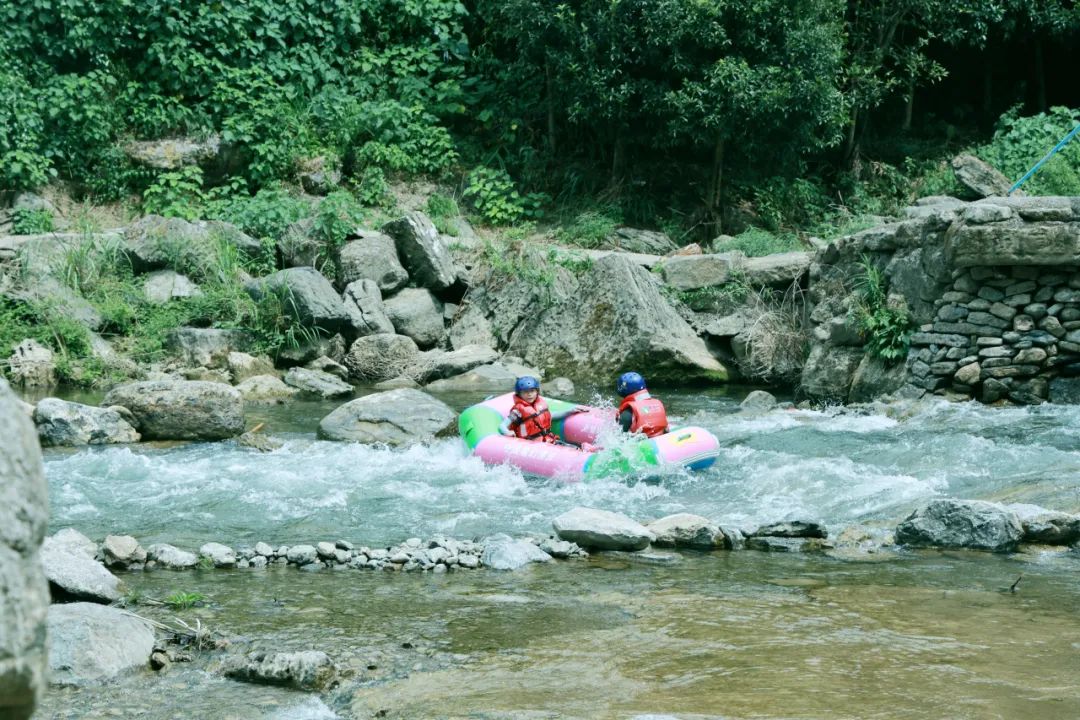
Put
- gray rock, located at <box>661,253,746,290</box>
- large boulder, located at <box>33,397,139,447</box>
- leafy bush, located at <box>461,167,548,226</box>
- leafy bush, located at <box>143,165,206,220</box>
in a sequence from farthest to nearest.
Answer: leafy bush, located at <box>461,167,548,226</box>, leafy bush, located at <box>143,165,206,220</box>, gray rock, located at <box>661,253,746,290</box>, large boulder, located at <box>33,397,139,447</box>

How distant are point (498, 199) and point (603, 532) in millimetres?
10912

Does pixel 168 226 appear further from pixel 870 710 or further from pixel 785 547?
pixel 870 710

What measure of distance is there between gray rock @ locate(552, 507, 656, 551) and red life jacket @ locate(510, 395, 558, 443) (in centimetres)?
263

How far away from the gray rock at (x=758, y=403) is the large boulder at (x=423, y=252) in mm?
4515

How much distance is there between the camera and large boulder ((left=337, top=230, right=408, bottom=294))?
13.4 metres

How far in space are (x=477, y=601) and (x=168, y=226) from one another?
9.99 metres

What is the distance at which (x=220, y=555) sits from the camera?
556 cm

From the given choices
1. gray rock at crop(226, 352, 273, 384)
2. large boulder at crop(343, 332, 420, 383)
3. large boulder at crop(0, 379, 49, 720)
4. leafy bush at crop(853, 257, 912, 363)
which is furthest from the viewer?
large boulder at crop(343, 332, 420, 383)

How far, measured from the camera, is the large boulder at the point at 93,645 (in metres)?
3.85

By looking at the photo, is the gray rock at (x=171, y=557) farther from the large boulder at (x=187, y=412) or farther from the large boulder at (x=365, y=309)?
the large boulder at (x=365, y=309)

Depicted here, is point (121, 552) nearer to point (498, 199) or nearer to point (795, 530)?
point (795, 530)

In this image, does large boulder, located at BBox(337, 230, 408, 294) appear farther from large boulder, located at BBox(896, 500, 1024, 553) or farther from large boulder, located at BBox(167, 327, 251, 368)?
large boulder, located at BBox(896, 500, 1024, 553)

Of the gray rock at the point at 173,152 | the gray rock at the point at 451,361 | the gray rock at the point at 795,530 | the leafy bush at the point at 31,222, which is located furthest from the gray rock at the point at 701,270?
the leafy bush at the point at 31,222

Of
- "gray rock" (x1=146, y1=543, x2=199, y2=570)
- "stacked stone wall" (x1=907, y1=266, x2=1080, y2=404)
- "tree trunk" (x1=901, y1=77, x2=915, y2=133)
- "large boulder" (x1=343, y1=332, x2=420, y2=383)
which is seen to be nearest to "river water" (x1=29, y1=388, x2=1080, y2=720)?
"gray rock" (x1=146, y1=543, x2=199, y2=570)
